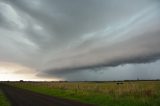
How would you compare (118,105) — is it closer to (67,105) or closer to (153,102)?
(153,102)

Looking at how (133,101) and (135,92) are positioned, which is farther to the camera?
(135,92)

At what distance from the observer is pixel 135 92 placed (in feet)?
113

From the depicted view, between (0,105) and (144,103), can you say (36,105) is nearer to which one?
(0,105)

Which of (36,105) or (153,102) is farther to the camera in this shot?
(36,105)

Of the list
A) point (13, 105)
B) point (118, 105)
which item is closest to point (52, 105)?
point (13, 105)

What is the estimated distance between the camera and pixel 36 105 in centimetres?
2722


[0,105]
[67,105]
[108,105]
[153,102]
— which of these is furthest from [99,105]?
[0,105]

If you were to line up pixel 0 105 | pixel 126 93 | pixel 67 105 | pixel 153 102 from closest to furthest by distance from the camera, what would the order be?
pixel 153 102, pixel 67 105, pixel 0 105, pixel 126 93

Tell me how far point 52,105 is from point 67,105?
59.6 inches

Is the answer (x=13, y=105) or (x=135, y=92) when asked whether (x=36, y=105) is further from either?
(x=135, y=92)

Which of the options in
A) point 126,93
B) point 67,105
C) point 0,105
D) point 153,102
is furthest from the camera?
point 126,93

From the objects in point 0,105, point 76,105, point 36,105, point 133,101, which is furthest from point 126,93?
point 0,105

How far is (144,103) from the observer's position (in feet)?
82.5

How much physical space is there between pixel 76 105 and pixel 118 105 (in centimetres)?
407
